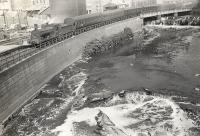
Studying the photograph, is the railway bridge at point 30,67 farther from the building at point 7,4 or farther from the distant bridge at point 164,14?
the building at point 7,4

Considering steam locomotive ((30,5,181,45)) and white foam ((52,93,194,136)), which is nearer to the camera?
white foam ((52,93,194,136))

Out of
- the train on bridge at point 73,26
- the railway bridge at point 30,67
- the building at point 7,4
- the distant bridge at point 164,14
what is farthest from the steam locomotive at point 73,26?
the building at point 7,4

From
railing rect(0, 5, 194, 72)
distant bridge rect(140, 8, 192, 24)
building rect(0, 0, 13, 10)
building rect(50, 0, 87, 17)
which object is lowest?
railing rect(0, 5, 194, 72)

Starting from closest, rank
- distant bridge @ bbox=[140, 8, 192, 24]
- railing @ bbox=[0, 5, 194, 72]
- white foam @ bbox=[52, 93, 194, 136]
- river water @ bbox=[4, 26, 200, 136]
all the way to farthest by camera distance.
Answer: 1. white foam @ bbox=[52, 93, 194, 136]
2. river water @ bbox=[4, 26, 200, 136]
3. railing @ bbox=[0, 5, 194, 72]
4. distant bridge @ bbox=[140, 8, 192, 24]

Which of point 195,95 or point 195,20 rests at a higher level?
point 195,20

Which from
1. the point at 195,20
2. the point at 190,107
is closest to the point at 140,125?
the point at 190,107

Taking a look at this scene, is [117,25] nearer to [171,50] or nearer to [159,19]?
[171,50]

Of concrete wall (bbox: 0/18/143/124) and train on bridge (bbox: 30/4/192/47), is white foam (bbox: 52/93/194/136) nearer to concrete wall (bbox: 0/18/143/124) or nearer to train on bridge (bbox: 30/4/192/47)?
concrete wall (bbox: 0/18/143/124)

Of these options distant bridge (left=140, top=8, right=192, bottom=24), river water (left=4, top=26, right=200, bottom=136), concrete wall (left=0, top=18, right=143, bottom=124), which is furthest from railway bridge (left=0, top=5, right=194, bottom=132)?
distant bridge (left=140, top=8, right=192, bottom=24)
